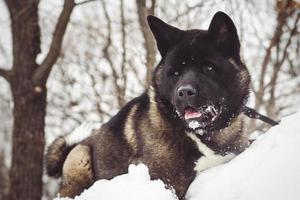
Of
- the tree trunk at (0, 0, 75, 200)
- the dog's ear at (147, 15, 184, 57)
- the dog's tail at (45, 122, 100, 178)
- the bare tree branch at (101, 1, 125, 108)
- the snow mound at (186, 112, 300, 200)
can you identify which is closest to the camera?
the snow mound at (186, 112, 300, 200)

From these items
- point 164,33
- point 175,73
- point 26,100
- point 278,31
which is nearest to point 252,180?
point 175,73

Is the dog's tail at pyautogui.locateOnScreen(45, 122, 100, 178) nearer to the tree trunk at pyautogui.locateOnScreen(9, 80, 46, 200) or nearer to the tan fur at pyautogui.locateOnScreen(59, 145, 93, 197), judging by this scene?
the tan fur at pyautogui.locateOnScreen(59, 145, 93, 197)

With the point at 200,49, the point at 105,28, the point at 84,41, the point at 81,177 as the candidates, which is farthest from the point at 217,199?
the point at 84,41

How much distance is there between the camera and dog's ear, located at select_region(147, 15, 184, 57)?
12.5ft

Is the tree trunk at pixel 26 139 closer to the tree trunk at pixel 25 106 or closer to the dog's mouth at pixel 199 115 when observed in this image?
the tree trunk at pixel 25 106

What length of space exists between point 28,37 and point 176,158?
4220 millimetres

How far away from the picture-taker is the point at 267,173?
223cm

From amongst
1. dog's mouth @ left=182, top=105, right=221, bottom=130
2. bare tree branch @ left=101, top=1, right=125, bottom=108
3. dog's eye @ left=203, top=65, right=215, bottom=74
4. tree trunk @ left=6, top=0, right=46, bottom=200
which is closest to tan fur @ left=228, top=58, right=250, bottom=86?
dog's eye @ left=203, top=65, right=215, bottom=74

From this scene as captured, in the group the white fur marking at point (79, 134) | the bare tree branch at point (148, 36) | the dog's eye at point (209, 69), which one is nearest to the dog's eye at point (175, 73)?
A: the dog's eye at point (209, 69)

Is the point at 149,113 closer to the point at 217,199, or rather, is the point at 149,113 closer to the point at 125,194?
the point at 125,194

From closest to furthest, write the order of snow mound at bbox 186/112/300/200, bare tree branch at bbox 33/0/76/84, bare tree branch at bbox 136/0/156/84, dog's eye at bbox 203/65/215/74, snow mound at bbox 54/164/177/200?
snow mound at bbox 186/112/300/200 → snow mound at bbox 54/164/177/200 → dog's eye at bbox 203/65/215/74 → bare tree branch at bbox 33/0/76/84 → bare tree branch at bbox 136/0/156/84

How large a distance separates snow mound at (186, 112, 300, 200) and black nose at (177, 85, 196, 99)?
0.80 metres

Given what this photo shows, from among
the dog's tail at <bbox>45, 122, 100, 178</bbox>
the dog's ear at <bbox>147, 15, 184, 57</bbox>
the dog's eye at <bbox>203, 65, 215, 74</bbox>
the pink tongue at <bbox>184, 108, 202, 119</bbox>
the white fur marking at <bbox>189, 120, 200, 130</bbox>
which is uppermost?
the dog's ear at <bbox>147, 15, 184, 57</bbox>

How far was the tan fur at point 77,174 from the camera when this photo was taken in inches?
174
